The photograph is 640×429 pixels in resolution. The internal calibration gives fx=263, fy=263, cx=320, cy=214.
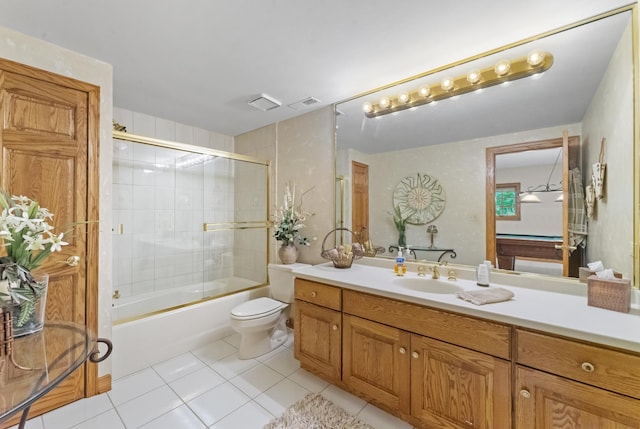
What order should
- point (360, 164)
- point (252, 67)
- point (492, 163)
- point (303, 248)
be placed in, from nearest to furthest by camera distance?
point (492, 163) → point (252, 67) → point (360, 164) → point (303, 248)

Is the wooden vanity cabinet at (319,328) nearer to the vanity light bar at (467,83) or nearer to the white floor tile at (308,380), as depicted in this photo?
the white floor tile at (308,380)

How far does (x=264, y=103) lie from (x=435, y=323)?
2296mm

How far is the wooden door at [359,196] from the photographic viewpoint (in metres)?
2.35

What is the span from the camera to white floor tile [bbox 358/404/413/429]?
154cm

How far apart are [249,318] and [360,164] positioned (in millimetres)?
1641

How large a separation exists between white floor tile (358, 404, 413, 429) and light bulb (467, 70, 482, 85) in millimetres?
2224

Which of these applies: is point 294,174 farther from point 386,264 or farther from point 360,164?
point 386,264

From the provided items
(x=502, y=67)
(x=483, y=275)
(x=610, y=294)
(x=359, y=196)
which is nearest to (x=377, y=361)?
(x=483, y=275)

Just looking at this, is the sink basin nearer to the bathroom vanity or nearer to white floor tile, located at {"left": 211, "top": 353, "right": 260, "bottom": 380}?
the bathroom vanity

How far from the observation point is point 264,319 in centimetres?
225

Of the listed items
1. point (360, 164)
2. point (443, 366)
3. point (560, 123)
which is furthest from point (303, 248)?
point (560, 123)

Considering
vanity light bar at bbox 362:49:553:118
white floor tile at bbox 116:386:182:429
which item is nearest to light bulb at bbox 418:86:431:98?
vanity light bar at bbox 362:49:553:118

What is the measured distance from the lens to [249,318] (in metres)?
2.18

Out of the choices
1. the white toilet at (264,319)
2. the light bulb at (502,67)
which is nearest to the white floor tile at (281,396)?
the white toilet at (264,319)
